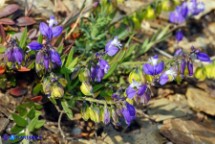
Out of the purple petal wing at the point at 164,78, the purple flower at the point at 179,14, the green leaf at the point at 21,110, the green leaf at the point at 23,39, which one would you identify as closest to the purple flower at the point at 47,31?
the green leaf at the point at 23,39

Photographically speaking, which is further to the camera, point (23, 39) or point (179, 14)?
point (179, 14)

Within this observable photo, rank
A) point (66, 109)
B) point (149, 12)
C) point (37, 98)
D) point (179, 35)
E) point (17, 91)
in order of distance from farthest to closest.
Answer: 1. point (179, 35)
2. point (149, 12)
3. point (17, 91)
4. point (37, 98)
5. point (66, 109)

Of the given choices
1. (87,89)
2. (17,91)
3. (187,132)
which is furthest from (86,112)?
(187,132)

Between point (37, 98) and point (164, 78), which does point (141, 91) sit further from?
point (37, 98)

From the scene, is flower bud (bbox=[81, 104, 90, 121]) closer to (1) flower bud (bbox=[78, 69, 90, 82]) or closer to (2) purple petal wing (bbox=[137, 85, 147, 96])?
(1) flower bud (bbox=[78, 69, 90, 82])

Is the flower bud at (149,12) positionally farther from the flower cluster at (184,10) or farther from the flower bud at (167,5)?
the flower cluster at (184,10)

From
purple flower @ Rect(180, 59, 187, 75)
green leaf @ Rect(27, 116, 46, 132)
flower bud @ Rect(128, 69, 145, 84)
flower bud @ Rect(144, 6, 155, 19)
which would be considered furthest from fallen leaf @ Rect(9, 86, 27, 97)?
flower bud @ Rect(144, 6, 155, 19)
